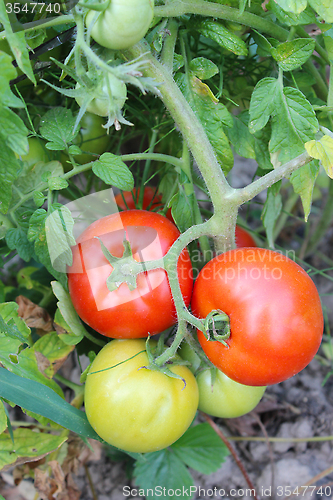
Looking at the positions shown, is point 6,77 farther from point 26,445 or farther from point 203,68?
point 26,445

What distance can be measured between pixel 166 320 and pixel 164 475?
18.4 inches

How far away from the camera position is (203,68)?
0.75 m

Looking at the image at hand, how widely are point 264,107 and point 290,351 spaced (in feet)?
1.44

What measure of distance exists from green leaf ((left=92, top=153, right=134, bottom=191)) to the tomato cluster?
8cm

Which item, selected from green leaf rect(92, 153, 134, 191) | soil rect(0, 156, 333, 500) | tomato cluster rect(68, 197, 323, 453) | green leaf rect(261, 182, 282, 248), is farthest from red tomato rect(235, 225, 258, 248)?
green leaf rect(92, 153, 134, 191)

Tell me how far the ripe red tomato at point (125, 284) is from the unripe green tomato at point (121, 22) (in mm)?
307

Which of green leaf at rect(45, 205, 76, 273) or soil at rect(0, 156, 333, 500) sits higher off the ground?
green leaf at rect(45, 205, 76, 273)

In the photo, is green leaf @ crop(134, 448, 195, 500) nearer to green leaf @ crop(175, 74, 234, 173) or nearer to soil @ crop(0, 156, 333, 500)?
soil @ crop(0, 156, 333, 500)

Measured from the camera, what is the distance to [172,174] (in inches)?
37.4

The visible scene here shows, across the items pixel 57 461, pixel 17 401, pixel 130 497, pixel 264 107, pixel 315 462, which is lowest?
pixel 315 462

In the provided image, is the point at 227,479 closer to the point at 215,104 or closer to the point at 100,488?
the point at 100,488

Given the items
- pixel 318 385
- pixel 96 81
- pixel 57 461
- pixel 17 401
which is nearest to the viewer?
pixel 96 81

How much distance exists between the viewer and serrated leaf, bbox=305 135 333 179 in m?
0.60

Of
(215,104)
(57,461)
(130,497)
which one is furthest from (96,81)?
(130,497)
